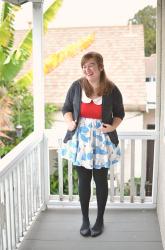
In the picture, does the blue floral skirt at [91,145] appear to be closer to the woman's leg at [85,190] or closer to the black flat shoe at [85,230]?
the woman's leg at [85,190]

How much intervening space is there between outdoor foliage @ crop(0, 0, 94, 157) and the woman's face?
64 centimetres

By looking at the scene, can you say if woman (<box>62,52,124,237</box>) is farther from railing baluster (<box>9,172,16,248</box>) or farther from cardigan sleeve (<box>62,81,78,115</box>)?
railing baluster (<box>9,172,16,248</box>)

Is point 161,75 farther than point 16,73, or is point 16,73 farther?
point 16,73

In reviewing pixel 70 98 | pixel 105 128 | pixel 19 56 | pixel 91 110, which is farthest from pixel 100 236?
pixel 19 56

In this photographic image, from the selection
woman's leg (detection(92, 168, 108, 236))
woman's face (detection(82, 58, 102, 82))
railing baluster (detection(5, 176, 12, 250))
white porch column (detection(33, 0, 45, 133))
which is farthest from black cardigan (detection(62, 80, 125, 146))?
railing baluster (detection(5, 176, 12, 250))

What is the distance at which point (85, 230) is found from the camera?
3.15m

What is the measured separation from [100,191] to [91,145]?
46cm

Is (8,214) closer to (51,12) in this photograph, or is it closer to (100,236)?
(100,236)

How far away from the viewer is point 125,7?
3357mm

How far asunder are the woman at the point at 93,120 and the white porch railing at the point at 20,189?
1.26 ft

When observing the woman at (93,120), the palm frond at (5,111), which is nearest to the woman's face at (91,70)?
the woman at (93,120)

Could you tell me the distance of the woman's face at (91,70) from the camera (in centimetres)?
289

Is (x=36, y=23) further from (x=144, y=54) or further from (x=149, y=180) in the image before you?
(x=149, y=180)

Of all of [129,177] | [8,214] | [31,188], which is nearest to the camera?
[8,214]
